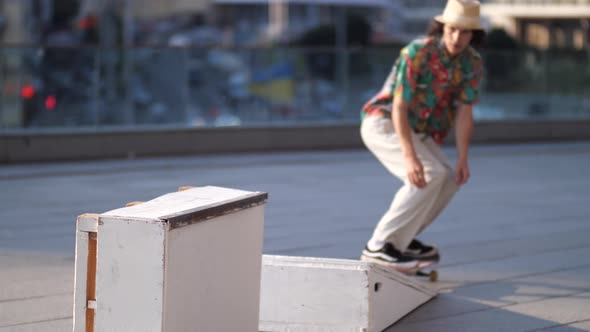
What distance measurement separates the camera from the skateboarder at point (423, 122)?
544 centimetres

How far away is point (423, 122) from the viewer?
564 centimetres

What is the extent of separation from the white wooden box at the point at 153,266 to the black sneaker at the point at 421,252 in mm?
2293

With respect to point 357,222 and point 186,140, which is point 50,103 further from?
point 357,222

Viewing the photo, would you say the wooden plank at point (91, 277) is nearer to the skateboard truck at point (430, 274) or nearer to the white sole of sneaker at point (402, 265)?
the white sole of sneaker at point (402, 265)

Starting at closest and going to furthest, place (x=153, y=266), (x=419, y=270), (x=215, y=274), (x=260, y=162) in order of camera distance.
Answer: (x=153, y=266), (x=215, y=274), (x=419, y=270), (x=260, y=162)

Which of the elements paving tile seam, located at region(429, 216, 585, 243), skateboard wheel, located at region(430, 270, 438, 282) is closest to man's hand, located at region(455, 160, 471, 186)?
skateboard wheel, located at region(430, 270, 438, 282)

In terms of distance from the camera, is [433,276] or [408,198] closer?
[408,198]

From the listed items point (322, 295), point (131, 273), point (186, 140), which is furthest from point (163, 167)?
point (131, 273)

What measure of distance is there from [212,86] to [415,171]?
28.1ft

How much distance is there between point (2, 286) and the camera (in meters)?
5.36

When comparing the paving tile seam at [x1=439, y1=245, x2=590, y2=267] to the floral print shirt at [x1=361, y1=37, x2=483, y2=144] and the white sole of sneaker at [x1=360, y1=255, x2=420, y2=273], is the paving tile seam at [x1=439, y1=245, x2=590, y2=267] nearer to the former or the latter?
the white sole of sneaker at [x1=360, y1=255, x2=420, y2=273]

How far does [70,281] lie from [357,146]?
9544 mm

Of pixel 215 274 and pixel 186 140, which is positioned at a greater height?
pixel 215 274

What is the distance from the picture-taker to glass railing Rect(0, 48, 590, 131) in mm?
12570
